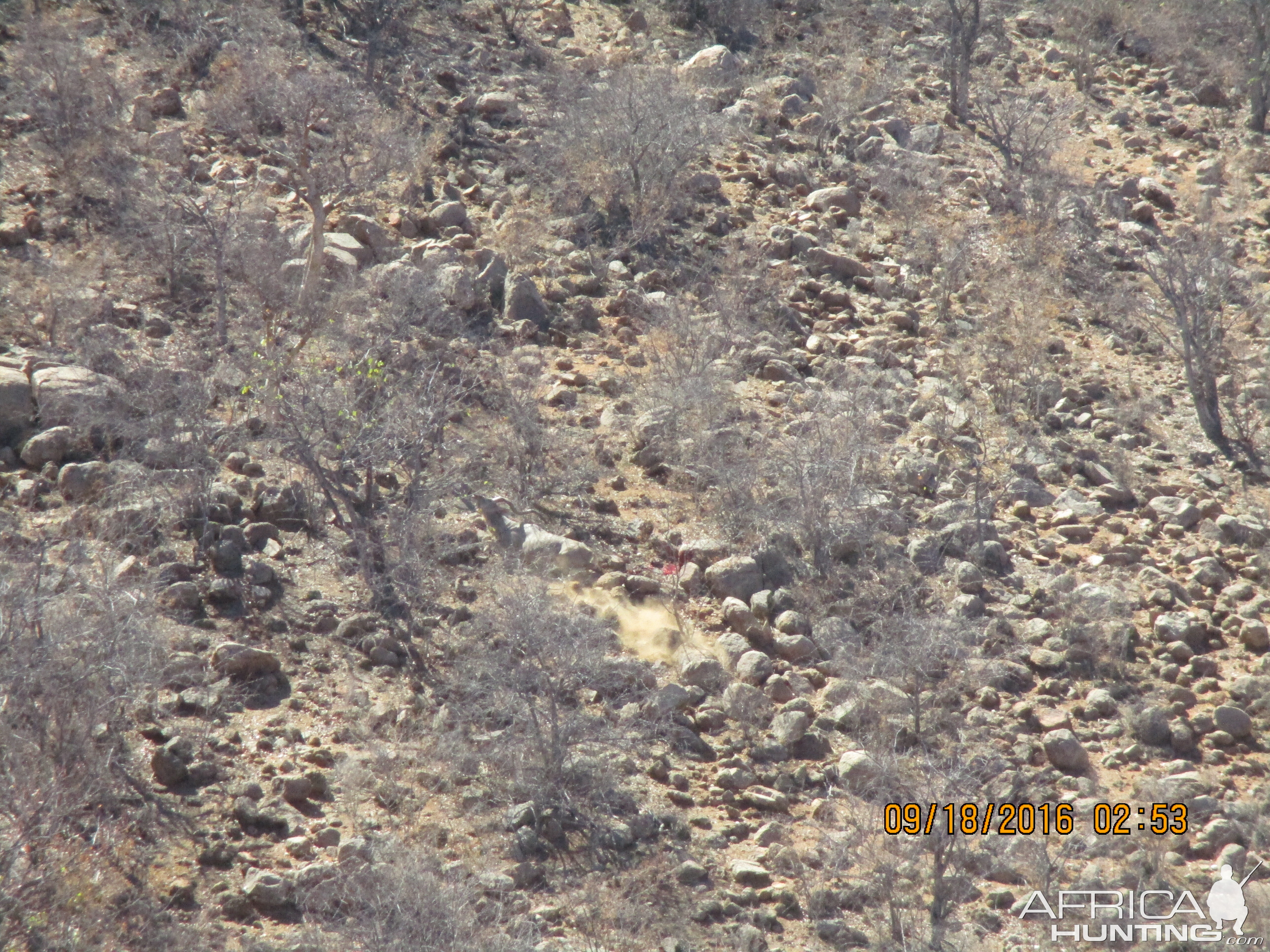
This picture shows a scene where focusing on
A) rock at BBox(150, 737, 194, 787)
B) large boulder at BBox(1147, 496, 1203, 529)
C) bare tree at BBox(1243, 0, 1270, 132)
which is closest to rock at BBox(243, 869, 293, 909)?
rock at BBox(150, 737, 194, 787)

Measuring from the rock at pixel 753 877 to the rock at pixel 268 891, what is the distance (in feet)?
5.70

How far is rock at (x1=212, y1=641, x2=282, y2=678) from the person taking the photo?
4914 mm

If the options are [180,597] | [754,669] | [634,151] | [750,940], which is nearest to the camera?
[750,940]

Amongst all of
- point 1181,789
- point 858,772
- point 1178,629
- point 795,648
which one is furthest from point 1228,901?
point 795,648

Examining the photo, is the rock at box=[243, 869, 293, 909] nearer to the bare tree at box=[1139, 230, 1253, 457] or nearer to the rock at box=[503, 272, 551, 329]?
the rock at box=[503, 272, 551, 329]

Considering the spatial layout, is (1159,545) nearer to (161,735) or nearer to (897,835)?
(897,835)

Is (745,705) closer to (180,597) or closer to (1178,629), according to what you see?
(1178,629)

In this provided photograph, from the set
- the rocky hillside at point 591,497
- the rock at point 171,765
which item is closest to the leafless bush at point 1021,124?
the rocky hillside at point 591,497

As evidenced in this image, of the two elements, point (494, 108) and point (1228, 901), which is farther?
point (494, 108)

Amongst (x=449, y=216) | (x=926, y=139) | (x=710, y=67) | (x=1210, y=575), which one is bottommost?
(x=1210, y=575)

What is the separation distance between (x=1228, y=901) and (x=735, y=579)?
2.66 m

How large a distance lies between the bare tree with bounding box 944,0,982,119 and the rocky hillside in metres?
0.42

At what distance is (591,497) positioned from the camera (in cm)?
654

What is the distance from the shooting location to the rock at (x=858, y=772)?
4.98 m
